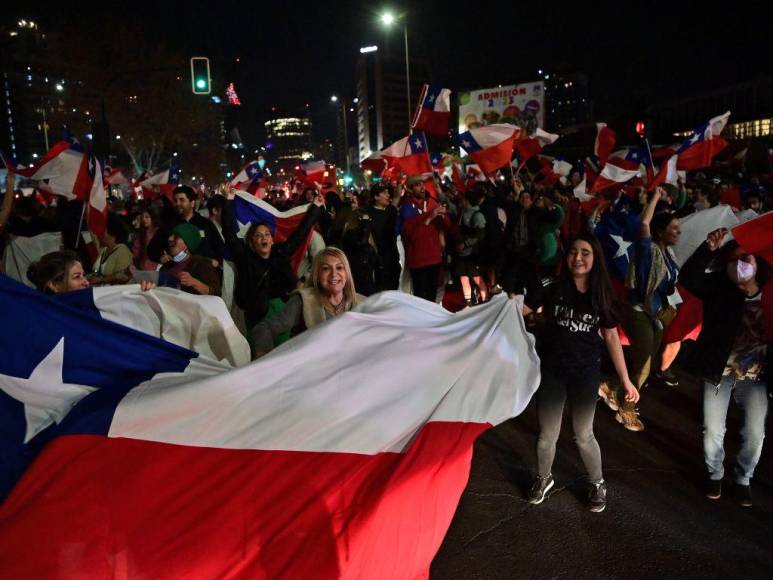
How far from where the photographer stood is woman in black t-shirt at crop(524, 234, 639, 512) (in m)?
4.10

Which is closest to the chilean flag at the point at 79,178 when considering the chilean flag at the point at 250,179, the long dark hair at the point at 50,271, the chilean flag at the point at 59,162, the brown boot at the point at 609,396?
the chilean flag at the point at 59,162

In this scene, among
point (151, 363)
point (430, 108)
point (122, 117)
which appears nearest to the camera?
point (151, 363)

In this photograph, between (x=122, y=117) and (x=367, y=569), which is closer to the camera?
(x=367, y=569)

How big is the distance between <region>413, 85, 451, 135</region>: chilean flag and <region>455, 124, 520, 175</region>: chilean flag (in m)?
1.24

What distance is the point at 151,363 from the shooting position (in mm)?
3387

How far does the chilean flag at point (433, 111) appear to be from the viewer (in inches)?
510

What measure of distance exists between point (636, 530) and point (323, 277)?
106 inches

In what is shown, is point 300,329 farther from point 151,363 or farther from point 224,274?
point 224,274

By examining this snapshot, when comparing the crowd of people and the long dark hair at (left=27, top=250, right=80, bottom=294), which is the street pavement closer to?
the crowd of people

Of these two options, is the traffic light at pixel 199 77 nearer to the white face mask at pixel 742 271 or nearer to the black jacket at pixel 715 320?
the black jacket at pixel 715 320

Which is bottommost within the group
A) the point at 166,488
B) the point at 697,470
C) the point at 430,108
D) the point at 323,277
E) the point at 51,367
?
the point at 697,470

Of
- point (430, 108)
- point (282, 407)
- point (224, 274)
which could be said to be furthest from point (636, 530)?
point (430, 108)

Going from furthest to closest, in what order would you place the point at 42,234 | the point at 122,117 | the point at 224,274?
the point at 122,117, the point at 42,234, the point at 224,274

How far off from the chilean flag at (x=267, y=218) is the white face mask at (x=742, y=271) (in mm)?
4136
